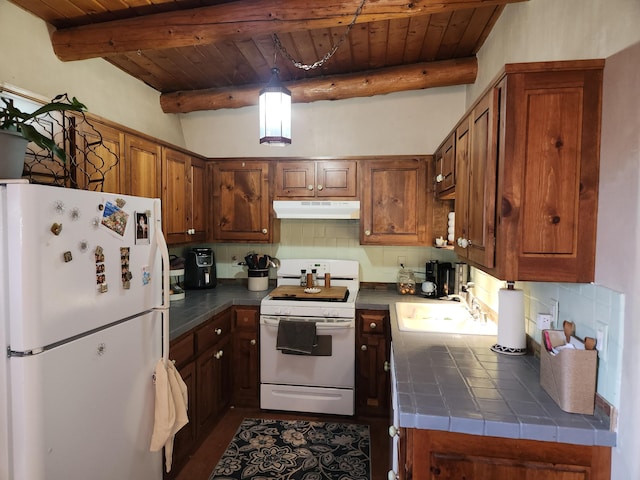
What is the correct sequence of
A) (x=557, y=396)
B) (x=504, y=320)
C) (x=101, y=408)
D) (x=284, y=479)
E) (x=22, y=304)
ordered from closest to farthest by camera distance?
(x=22, y=304)
(x=557, y=396)
(x=101, y=408)
(x=504, y=320)
(x=284, y=479)

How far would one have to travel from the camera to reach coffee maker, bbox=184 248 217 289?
10.7 ft

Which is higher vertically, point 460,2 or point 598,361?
point 460,2

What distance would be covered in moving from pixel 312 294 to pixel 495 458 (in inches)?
74.6

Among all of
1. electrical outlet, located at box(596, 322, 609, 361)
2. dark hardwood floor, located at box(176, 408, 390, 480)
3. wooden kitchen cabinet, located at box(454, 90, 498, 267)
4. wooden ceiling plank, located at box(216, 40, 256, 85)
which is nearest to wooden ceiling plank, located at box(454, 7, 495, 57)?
wooden kitchen cabinet, located at box(454, 90, 498, 267)

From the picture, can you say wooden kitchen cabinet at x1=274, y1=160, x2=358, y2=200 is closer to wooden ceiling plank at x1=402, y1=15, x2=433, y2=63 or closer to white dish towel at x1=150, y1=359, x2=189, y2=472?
wooden ceiling plank at x1=402, y1=15, x2=433, y2=63

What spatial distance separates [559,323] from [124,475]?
195 cm

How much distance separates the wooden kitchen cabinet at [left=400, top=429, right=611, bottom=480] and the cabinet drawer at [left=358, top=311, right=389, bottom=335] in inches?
59.5

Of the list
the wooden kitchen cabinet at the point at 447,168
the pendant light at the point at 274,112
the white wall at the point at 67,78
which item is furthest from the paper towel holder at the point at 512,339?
the white wall at the point at 67,78

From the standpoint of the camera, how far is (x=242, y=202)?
323cm

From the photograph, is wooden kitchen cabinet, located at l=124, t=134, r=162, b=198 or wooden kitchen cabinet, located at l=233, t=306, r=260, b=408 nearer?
wooden kitchen cabinet, located at l=124, t=134, r=162, b=198

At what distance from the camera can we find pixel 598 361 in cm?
125

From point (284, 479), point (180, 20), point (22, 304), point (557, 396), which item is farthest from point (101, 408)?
point (180, 20)

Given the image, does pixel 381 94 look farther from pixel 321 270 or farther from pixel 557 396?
pixel 557 396

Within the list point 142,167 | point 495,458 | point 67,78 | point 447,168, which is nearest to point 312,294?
point 447,168
